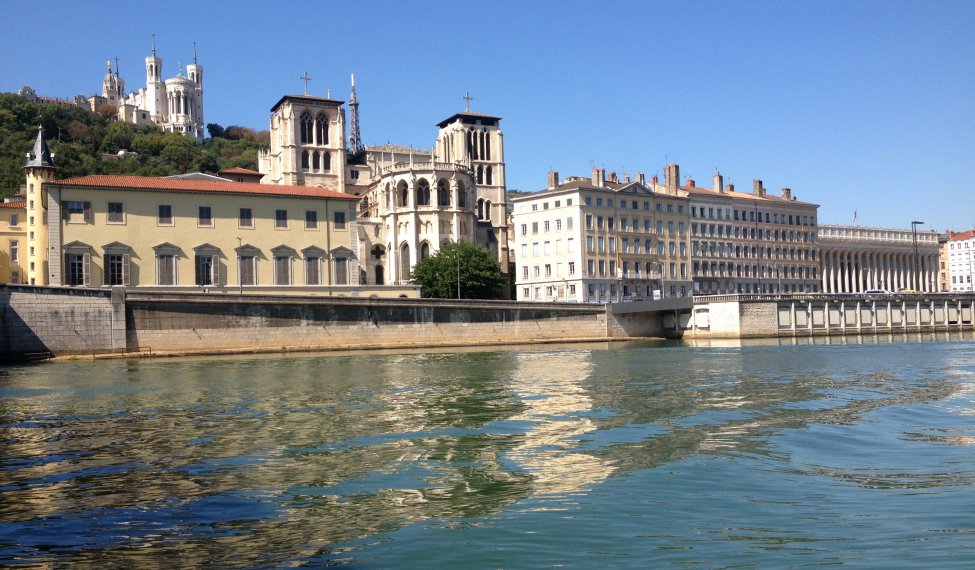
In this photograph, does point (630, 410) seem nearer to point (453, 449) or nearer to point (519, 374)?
point (453, 449)

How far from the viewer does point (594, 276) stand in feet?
284

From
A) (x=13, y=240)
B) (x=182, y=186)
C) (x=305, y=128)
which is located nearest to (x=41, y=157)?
(x=182, y=186)

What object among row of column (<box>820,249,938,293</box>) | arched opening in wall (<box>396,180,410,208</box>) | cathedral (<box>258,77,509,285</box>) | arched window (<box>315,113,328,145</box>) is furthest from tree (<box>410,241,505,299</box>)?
row of column (<box>820,249,938,293</box>)

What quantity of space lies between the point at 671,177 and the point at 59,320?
218 ft

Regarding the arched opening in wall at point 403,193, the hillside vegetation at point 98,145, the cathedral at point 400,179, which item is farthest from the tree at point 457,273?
the hillside vegetation at point 98,145

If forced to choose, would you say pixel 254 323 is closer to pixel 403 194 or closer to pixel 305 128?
pixel 403 194

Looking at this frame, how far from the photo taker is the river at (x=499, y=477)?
353 inches

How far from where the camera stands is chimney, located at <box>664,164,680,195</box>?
96.4 meters

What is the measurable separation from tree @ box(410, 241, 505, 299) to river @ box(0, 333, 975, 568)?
52.0 m

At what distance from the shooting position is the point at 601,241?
87875mm

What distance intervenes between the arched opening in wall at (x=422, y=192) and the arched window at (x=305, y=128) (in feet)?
74.0

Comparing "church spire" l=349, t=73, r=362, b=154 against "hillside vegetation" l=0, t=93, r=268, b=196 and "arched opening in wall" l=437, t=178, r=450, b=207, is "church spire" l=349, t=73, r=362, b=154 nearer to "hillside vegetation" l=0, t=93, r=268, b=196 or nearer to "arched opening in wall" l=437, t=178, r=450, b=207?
"hillside vegetation" l=0, t=93, r=268, b=196

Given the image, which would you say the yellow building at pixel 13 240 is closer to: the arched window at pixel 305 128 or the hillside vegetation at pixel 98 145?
the hillside vegetation at pixel 98 145

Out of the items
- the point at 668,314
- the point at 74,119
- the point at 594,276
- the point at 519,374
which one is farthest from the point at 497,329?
the point at 74,119
